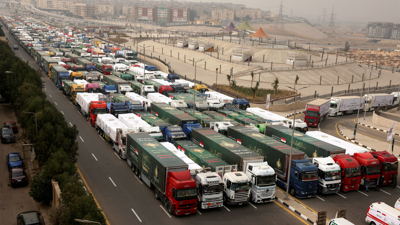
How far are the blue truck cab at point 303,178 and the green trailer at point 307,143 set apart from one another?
4.35 m

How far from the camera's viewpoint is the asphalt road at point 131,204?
27.7m

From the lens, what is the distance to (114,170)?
1444 inches

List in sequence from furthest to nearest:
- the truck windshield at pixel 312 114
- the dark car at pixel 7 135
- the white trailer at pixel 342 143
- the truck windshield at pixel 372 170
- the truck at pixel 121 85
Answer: the truck at pixel 121 85 → the truck windshield at pixel 312 114 → the dark car at pixel 7 135 → the white trailer at pixel 342 143 → the truck windshield at pixel 372 170

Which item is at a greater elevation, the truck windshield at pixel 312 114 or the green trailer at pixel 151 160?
the green trailer at pixel 151 160

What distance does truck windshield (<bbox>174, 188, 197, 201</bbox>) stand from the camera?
88.3 feet

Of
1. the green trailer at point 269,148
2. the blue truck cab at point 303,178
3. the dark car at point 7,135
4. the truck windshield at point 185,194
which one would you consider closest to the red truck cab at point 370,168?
the blue truck cab at point 303,178

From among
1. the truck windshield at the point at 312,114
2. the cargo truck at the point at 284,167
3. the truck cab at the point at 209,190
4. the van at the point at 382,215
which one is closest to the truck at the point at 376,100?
the truck windshield at the point at 312,114

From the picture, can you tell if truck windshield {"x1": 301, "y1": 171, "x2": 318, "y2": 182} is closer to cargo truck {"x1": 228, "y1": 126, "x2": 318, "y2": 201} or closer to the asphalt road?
cargo truck {"x1": 228, "y1": 126, "x2": 318, "y2": 201}

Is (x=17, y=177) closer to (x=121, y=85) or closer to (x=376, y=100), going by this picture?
(x=121, y=85)

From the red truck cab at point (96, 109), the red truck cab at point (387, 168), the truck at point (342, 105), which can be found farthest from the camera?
the truck at point (342, 105)

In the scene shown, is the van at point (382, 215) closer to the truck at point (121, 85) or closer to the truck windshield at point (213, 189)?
the truck windshield at point (213, 189)

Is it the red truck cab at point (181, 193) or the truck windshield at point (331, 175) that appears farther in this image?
the truck windshield at point (331, 175)

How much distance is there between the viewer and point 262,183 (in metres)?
29.8

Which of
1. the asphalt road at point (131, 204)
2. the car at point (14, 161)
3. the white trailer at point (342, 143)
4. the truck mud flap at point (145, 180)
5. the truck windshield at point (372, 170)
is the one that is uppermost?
the white trailer at point (342, 143)
